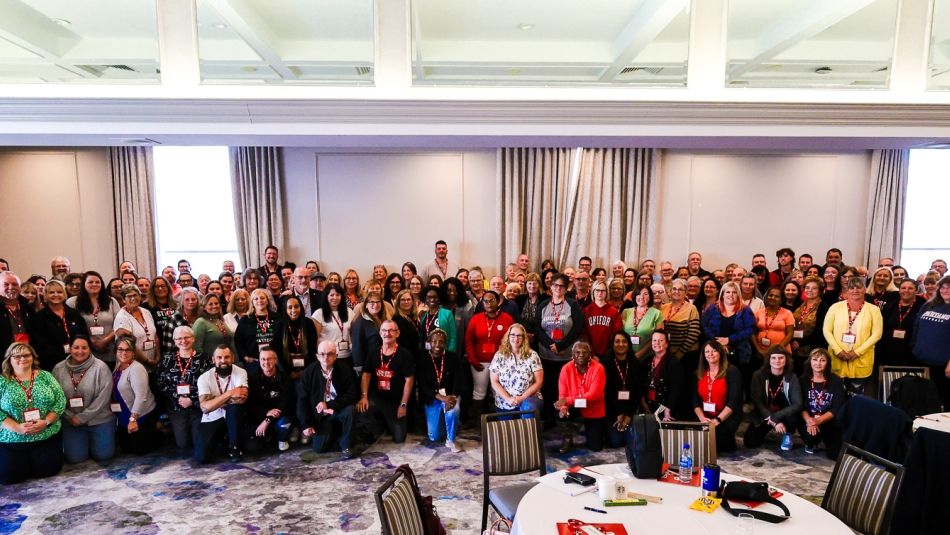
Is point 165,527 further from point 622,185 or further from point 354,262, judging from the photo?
point 622,185

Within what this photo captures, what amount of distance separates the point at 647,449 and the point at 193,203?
807cm

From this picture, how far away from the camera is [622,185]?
8.52 meters

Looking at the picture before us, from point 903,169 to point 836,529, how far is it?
810 centimetres

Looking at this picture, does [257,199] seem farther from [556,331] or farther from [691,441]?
[691,441]

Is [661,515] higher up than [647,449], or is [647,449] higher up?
[647,449]

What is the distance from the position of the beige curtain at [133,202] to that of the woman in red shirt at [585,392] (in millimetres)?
6877

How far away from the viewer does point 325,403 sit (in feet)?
15.9

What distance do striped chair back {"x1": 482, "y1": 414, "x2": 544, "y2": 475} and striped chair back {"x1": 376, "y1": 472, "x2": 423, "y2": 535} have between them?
830mm

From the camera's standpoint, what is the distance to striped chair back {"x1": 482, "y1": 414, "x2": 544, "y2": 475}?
3.40 m

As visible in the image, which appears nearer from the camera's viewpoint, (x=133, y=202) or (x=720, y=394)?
(x=720, y=394)

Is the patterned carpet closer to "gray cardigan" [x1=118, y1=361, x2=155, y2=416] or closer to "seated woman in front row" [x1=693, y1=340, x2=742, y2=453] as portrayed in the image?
"seated woman in front row" [x1=693, y1=340, x2=742, y2=453]

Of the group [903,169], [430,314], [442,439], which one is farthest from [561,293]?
[903,169]

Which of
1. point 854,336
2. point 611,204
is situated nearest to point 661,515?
point 854,336

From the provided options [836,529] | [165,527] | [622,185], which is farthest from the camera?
[622,185]
